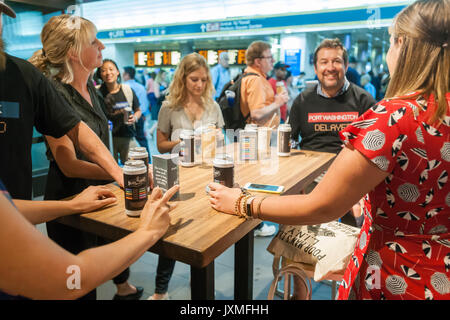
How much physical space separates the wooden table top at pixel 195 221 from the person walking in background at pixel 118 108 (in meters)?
2.29

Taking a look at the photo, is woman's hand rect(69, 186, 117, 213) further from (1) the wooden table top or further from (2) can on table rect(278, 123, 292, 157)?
(2) can on table rect(278, 123, 292, 157)

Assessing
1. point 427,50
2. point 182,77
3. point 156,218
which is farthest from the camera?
point 182,77

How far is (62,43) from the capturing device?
A: 181cm

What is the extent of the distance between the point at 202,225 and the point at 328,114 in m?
1.81

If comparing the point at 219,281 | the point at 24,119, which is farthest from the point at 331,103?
the point at 24,119

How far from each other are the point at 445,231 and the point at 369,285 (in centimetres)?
27

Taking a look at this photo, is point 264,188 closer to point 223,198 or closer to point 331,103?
point 223,198

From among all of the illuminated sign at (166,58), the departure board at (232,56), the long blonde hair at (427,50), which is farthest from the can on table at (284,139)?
the illuminated sign at (166,58)

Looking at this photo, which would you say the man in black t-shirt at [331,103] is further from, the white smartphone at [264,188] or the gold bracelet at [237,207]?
the gold bracelet at [237,207]

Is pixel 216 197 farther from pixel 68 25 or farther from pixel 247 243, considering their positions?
pixel 68 25

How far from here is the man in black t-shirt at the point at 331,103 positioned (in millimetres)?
2584

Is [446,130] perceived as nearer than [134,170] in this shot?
Yes
